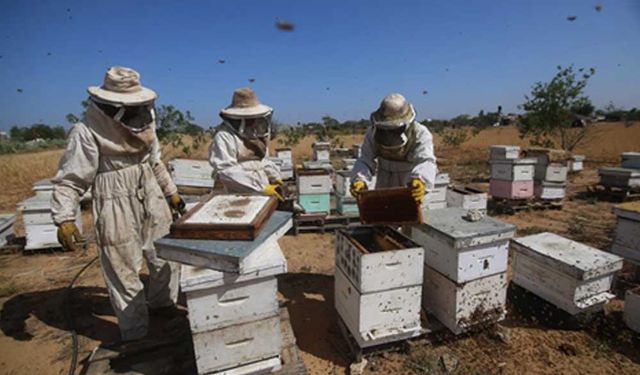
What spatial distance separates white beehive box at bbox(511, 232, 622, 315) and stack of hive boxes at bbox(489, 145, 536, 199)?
4.19m

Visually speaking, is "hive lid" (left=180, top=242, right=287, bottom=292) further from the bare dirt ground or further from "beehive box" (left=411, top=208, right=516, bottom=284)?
"beehive box" (left=411, top=208, right=516, bottom=284)

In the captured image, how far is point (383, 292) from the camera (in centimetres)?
277

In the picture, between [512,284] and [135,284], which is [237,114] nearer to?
[135,284]

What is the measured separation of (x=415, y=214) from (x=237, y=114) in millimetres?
1970

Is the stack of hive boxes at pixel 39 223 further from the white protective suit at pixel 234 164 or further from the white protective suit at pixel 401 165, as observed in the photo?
the white protective suit at pixel 401 165

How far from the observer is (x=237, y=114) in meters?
3.25

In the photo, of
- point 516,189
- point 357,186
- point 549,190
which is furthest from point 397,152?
point 549,190

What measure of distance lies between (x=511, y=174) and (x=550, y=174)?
1.15m

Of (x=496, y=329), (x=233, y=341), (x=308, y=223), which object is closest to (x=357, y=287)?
(x=233, y=341)

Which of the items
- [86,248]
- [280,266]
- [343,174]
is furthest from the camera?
[343,174]

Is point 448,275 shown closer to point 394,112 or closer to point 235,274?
point 394,112

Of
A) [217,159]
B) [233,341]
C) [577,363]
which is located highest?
[217,159]

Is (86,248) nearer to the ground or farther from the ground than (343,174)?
nearer to the ground

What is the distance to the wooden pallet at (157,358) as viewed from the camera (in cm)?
261
